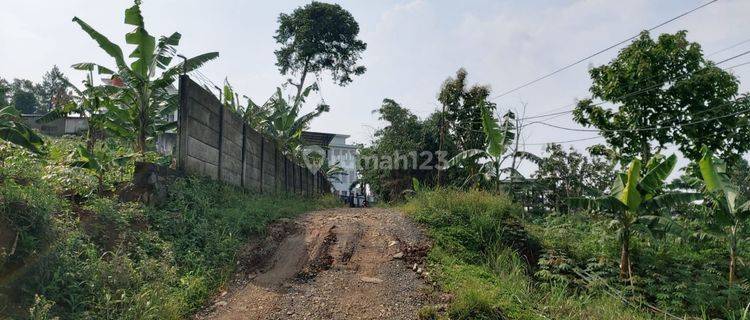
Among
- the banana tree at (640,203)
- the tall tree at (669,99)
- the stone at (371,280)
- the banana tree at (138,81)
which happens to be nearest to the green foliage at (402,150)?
the tall tree at (669,99)

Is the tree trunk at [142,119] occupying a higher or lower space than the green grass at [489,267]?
higher

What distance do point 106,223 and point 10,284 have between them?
206cm

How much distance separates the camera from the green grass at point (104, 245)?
171 inches

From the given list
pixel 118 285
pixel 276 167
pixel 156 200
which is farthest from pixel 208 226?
pixel 276 167

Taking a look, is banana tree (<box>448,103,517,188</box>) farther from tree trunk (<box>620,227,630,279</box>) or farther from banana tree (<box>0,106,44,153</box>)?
banana tree (<box>0,106,44,153</box>)

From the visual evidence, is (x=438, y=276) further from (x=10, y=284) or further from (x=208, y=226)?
(x=10, y=284)

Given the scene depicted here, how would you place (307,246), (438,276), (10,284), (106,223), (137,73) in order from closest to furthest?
(10,284) < (106,223) < (438,276) < (307,246) < (137,73)

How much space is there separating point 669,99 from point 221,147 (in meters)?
11.5

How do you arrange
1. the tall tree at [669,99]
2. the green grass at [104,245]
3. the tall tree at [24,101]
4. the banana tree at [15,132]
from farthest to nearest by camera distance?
the tall tree at [24,101] < the tall tree at [669,99] < the banana tree at [15,132] < the green grass at [104,245]

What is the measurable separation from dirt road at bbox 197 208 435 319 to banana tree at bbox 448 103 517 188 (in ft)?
15.1

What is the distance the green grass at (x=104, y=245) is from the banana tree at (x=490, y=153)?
661 cm

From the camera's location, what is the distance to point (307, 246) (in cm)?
783

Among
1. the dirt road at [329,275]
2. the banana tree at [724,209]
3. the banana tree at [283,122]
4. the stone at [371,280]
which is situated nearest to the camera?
the dirt road at [329,275]

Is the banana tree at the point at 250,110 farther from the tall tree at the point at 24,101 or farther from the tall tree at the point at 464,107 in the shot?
the tall tree at the point at 24,101
